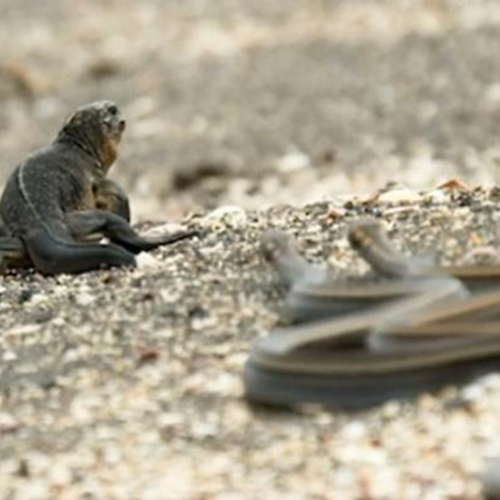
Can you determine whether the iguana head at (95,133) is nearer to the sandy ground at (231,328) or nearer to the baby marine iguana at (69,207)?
the baby marine iguana at (69,207)

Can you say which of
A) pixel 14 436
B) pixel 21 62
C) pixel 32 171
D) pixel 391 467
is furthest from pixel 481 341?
pixel 21 62

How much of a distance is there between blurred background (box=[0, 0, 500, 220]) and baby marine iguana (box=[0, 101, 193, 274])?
3.64 m

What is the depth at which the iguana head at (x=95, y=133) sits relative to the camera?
346 inches

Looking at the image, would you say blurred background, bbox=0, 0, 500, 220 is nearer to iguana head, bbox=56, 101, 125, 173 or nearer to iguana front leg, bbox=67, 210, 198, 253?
iguana head, bbox=56, 101, 125, 173

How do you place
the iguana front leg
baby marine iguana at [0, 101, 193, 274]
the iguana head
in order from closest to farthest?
baby marine iguana at [0, 101, 193, 274], the iguana front leg, the iguana head

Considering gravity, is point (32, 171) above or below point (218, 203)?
above

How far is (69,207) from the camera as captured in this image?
8.39 m

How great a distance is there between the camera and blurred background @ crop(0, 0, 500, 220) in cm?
1373

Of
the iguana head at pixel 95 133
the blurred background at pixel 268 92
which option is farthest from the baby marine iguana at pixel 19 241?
the blurred background at pixel 268 92

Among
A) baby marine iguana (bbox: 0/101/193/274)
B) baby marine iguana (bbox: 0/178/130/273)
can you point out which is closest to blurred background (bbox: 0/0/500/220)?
baby marine iguana (bbox: 0/101/193/274)

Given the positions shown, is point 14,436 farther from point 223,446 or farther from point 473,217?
point 473,217

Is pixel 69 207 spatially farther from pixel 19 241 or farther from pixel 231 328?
pixel 231 328

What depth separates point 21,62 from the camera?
19.3 m

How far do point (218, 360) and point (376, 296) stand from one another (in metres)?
0.52
